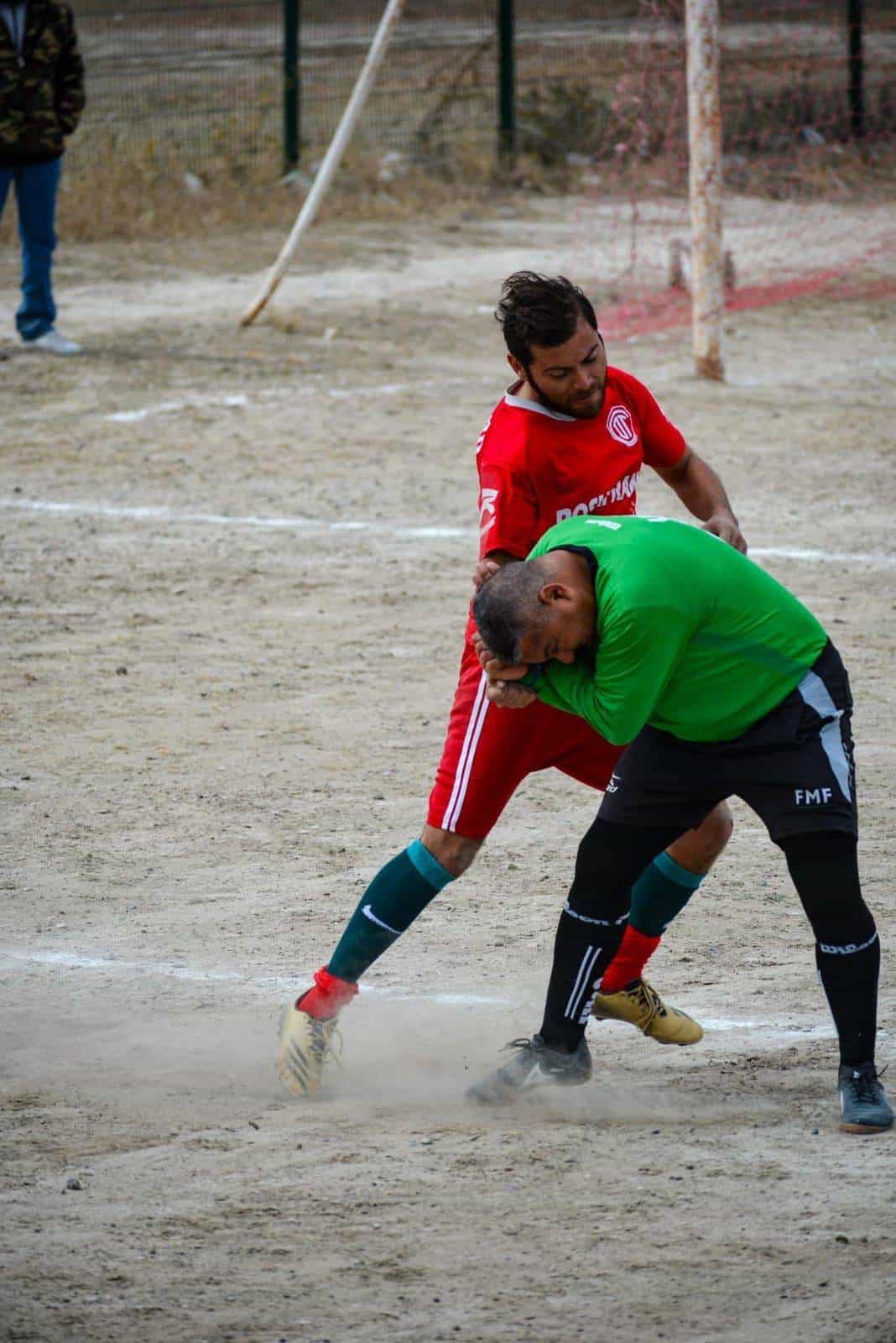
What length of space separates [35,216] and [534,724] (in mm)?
9156

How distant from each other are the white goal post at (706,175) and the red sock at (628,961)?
8051mm

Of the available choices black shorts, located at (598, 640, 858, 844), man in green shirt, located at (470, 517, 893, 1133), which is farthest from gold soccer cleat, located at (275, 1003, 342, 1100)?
black shorts, located at (598, 640, 858, 844)

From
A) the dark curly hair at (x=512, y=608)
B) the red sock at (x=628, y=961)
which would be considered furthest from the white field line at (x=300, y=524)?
the dark curly hair at (x=512, y=608)

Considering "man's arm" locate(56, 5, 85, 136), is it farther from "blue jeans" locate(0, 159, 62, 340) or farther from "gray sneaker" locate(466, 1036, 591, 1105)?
"gray sneaker" locate(466, 1036, 591, 1105)

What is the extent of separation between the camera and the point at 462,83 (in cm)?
2233

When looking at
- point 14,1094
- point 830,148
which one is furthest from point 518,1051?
point 830,148

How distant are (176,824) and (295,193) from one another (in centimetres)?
1452

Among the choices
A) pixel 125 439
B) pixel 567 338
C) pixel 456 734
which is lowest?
pixel 125 439

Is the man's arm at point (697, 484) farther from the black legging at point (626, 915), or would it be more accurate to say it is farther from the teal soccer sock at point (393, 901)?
the teal soccer sock at point (393, 901)

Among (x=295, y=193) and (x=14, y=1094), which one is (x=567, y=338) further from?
(x=295, y=193)

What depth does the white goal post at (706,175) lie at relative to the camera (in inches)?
453

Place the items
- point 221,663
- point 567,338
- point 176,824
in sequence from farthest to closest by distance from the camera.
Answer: point 221,663, point 176,824, point 567,338

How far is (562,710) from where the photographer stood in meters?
4.12

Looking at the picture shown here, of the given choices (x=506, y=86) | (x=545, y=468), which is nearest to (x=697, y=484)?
(x=545, y=468)
